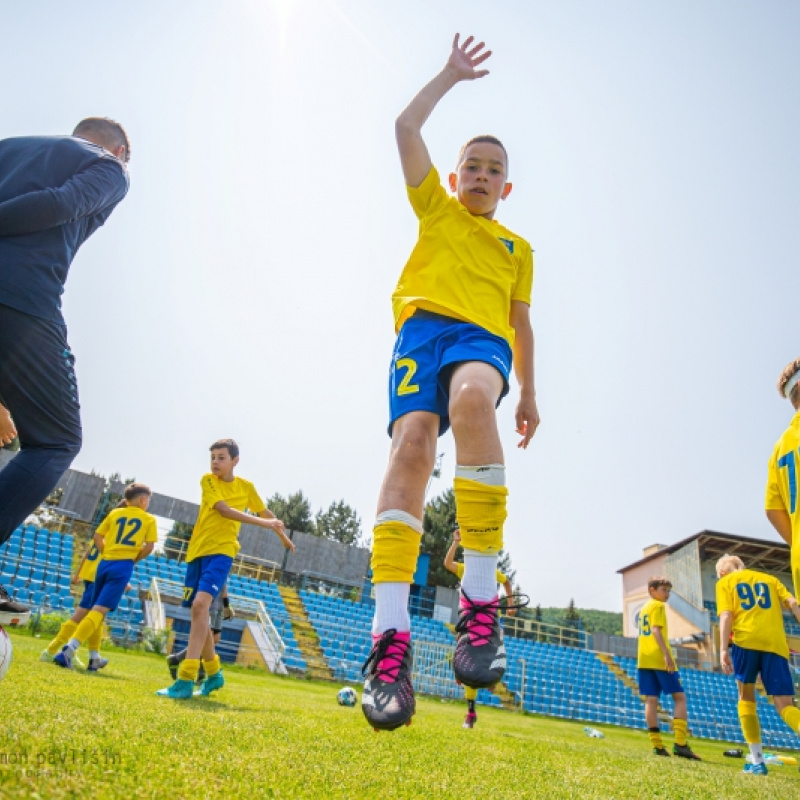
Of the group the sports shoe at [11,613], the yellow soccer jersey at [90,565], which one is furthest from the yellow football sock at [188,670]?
the yellow soccer jersey at [90,565]

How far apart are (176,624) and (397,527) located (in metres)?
21.5

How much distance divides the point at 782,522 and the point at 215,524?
4768 millimetres

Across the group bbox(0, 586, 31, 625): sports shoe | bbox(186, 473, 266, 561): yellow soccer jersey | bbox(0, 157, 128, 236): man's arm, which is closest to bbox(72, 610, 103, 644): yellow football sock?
bbox(186, 473, 266, 561): yellow soccer jersey

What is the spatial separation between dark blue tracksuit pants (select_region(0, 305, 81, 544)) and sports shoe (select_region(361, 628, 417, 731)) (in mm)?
1476

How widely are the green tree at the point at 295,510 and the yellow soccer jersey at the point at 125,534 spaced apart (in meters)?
48.9

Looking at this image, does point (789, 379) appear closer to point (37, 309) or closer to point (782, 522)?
point (782, 522)

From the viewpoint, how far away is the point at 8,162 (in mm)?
2662

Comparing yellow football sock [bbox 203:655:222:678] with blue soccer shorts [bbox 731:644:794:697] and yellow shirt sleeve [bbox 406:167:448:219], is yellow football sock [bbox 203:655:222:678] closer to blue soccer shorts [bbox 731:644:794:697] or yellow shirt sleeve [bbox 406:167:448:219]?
yellow shirt sleeve [bbox 406:167:448:219]

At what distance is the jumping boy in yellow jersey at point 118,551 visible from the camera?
6773mm

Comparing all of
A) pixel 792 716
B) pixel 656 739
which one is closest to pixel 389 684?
pixel 792 716

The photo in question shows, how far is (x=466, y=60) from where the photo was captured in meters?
2.93

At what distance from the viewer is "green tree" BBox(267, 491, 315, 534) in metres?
55.6

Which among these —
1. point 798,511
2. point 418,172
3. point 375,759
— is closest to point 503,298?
point 418,172

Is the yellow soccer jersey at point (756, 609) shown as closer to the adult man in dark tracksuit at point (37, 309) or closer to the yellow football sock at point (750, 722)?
the yellow football sock at point (750, 722)
